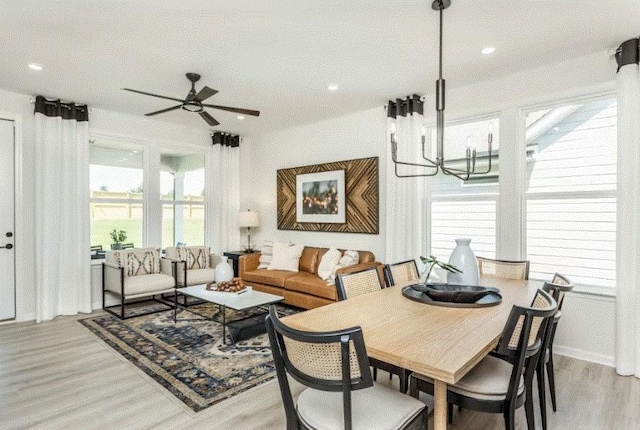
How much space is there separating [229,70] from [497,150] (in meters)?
2.89

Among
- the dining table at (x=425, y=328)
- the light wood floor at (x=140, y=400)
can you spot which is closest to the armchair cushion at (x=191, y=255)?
the light wood floor at (x=140, y=400)

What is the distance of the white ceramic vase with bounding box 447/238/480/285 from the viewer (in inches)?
97.1

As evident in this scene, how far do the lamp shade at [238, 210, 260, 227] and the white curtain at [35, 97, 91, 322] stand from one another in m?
2.21

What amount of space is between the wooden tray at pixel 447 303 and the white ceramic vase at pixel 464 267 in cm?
14

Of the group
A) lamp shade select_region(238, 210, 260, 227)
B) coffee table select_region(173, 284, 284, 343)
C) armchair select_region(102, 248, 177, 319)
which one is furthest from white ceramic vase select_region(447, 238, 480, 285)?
lamp shade select_region(238, 210, 260, 227)

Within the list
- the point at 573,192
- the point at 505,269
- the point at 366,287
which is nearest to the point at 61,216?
the point at 366,287

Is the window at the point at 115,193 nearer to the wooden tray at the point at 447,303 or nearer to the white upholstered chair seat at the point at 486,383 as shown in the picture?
the wooden tray at the point at 447,303

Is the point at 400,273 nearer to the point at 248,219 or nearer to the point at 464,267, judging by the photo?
the point at 464,267

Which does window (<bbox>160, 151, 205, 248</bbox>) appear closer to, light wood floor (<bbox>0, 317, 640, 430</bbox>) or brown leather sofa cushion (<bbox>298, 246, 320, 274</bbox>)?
brown leather sofa cushion (<bbox>298, 246, 320, 274</bbox>)

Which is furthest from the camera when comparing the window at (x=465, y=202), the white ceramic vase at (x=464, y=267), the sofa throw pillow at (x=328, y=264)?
the sofa throw pillow at (x=328, y=264)

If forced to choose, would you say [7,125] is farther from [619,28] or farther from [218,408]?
[619,28]

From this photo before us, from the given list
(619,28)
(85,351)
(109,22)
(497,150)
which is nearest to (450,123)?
(497,150)

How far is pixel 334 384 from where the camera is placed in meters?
1.35

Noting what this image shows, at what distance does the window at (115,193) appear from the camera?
507cm
